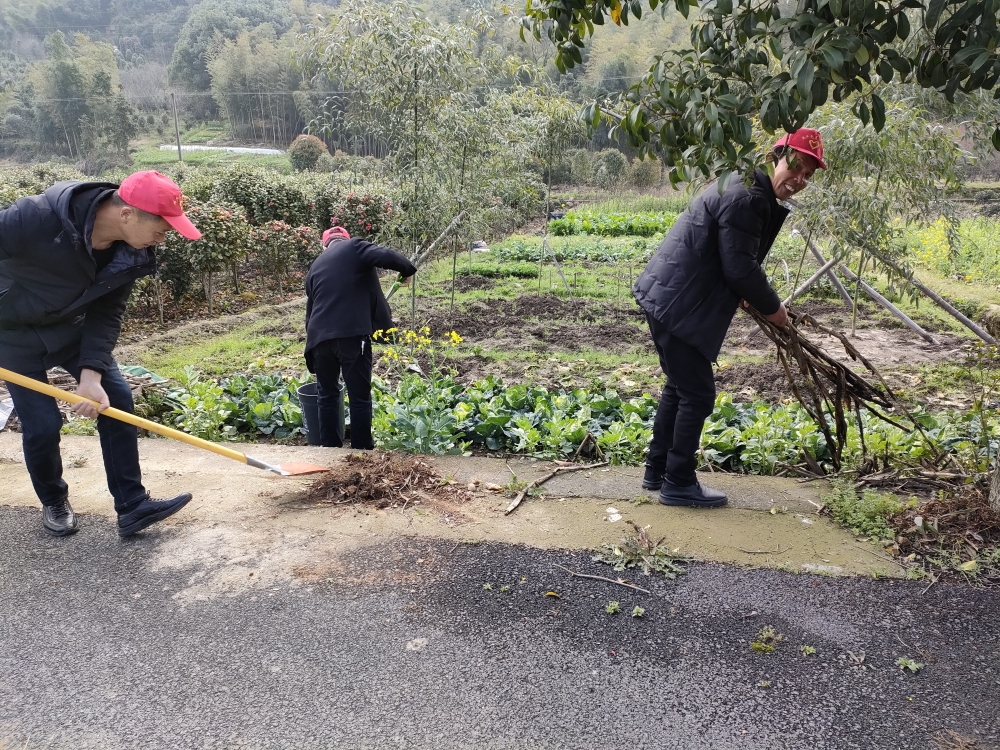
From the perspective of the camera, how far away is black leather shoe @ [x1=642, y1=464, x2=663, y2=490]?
12.4 feet

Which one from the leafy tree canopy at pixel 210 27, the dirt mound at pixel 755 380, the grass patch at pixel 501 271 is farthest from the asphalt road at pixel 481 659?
the leafy tree canopy at pixel 210 27

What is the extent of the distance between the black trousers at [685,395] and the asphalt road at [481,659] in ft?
2.08

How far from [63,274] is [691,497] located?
3.10m

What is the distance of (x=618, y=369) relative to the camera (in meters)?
7.71

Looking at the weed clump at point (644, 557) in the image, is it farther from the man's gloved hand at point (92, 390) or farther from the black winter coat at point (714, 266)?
the man's gloved hand at point (92, 390)

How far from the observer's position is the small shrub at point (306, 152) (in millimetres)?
27156

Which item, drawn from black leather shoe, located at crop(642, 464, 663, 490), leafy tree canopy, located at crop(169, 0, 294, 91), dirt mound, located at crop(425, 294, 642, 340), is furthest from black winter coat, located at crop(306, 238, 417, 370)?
leafy tree canopy, located at crop(169, 0, 294, 91)

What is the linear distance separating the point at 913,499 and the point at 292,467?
126 inches

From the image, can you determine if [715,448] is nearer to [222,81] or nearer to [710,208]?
[710,208]

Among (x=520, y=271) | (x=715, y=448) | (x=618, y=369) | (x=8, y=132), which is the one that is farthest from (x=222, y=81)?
(x=715, y=448)

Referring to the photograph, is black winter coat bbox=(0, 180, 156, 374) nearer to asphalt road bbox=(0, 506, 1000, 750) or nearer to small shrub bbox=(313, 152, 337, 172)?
asphalt road bbox=(0, 506, 1000, 750)

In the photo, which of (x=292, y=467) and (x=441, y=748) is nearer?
(x=441, y=748)

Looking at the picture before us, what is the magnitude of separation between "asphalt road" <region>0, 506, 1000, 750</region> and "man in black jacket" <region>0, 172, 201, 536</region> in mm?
388

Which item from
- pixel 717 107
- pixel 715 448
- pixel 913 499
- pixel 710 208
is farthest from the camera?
pixel 715 448
